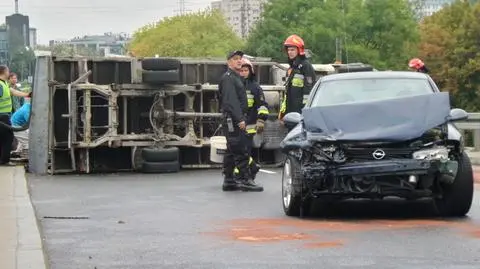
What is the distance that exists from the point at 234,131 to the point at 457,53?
183ft

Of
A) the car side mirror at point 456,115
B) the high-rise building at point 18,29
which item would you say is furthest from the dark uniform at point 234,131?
the high-rise building at point 18,29

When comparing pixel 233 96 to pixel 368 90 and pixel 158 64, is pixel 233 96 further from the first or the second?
pixel 158 64

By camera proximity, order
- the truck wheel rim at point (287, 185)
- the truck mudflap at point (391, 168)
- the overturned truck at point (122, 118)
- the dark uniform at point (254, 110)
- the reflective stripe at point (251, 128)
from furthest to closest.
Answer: the overturned truck at point (122, 118) → the dark uniform at point (254, 110) → the reflective stripe at point (251, 128) → the truck wheel rim at point (287, 185) → the truck mudflap at point (391, 168)

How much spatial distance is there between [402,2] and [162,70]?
59.0 m

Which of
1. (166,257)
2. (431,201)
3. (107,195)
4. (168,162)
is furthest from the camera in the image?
(168,162)

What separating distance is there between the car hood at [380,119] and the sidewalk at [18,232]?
2861 mm

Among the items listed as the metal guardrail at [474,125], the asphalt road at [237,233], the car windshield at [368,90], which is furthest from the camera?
the metal guardrail at [474,125]

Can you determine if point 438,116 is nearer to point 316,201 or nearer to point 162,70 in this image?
point 316,201

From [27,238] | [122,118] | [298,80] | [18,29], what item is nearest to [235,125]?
[298,80]

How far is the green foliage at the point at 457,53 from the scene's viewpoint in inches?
2584

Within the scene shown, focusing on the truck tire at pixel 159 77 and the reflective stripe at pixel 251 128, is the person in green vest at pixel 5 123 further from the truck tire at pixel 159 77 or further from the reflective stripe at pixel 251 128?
the reflective stripe at pixel 251 128

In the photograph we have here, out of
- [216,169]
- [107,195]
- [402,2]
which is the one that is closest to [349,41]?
[402,2]

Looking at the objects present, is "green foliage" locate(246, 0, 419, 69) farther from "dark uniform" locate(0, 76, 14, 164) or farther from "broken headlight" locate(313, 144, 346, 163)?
"broken headlight" locate(313, 144, 346, 163)

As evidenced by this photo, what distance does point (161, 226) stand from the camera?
31.0ft
